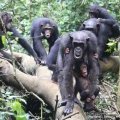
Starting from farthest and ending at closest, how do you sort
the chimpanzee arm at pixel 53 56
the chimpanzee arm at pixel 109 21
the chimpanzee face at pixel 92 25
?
the chimpanzee arm at pixel 109 21 < the chimpanzee face at pixel 92 25 < the chimpanzee arm at pixel 53 56

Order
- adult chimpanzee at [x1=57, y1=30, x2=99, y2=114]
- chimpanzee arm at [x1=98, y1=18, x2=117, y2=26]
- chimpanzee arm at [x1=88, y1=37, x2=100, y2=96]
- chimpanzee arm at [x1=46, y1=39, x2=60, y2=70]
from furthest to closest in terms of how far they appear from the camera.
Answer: chimpanzee arm at [x1=98, y1=18, x2=117, y2=26] → chimpanzee arm at [x1=46, y1=39, x2=60, y2=70] → chimpanzee arm at [x1=88, y1=37, x2=100, y2=96] → adult chimpanzee at [x1=57, y1=30, x2=99, y2=114]

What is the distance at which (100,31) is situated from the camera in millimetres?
7918

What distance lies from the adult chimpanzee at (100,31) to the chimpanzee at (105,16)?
0.11 m

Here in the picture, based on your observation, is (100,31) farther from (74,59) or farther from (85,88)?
(85,88)

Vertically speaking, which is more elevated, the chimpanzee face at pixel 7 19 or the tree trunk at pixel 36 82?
the chimpanzee face at pixel 7 19

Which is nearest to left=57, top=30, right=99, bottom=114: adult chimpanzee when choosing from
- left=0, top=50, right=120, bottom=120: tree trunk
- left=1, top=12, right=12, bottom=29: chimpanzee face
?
left=0, top=50, right=120, bottom=120: tree trunk

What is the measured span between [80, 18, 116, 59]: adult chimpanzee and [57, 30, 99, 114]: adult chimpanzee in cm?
154

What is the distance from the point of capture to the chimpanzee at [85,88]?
219 inches

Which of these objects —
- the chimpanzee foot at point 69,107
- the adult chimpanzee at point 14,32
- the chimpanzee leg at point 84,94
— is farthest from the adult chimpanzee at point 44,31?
the chimpanzee foot at point 69,107

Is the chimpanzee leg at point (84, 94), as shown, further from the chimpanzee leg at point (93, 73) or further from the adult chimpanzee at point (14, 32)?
the adult chimpanzee at point (14, 32)

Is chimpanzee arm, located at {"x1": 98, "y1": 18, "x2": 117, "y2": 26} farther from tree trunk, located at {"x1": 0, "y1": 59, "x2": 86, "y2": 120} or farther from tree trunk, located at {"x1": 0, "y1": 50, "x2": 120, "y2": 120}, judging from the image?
tree trunk, located at {"x1": 0, "y1": 59, "x2": 86, "y2": 120}

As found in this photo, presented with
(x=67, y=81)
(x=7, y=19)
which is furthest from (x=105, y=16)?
(x=67, y=81)

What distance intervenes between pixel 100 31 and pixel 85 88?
256 centimetres

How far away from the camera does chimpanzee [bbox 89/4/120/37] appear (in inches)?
323
